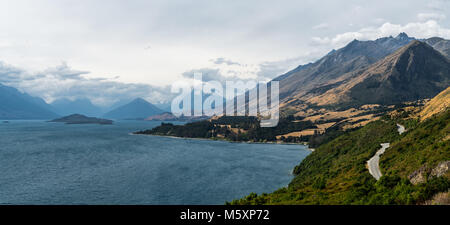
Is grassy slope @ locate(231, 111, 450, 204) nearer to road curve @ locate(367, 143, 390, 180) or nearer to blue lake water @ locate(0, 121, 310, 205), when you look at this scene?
road curve @ locate(367, 143, 390, 180)

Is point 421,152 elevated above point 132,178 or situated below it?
above

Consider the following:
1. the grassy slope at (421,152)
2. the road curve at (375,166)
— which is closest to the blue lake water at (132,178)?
the road curve at (375,166)

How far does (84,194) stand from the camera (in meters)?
98.4

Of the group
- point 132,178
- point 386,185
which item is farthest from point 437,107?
point 132,178

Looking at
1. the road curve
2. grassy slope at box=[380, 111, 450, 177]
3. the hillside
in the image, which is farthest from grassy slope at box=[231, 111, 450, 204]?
the hillside

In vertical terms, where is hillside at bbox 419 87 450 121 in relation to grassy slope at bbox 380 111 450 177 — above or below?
above

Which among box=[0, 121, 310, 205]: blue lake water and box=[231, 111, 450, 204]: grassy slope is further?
box=[0, 121, 310, 205]: blue lake water

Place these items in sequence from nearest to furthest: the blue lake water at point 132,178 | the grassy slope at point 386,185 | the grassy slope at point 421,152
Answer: the grassy slope at point 386,185, the grassy slope at point 421,152, the blue lake water at point 132,178

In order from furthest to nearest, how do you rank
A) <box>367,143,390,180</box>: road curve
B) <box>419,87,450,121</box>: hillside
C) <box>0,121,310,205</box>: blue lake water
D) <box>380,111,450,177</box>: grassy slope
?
<box>419,87,450,121</box>: hillside, <box>0,121,310,205</box>: blue lake water, <box>367,143,390,180</box>: road curve, <box>380,111,450,177</box>: grassy slope

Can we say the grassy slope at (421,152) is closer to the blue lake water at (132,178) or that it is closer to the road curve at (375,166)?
the road curve at (375,166)

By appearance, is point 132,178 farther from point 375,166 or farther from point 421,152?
point 421,152

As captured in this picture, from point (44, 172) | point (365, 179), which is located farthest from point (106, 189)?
point (365, 179)
